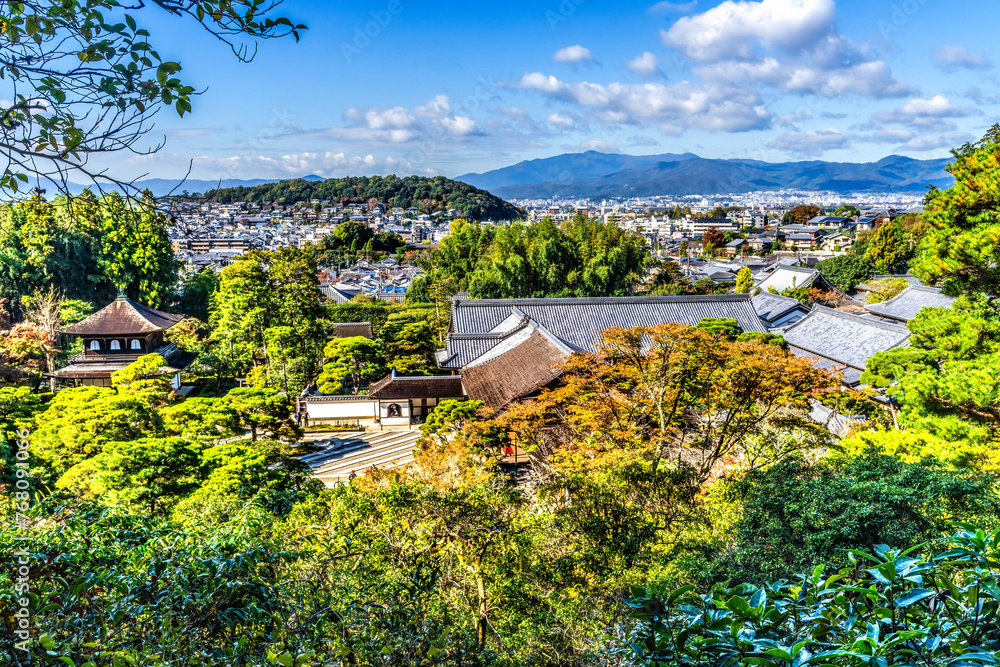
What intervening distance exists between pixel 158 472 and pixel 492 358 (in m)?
9.76

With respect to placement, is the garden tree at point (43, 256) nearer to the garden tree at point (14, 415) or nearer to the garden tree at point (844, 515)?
the garden tree at point (14, 415)

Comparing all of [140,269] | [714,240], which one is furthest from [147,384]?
[714,240]

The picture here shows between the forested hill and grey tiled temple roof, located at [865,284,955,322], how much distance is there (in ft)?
279

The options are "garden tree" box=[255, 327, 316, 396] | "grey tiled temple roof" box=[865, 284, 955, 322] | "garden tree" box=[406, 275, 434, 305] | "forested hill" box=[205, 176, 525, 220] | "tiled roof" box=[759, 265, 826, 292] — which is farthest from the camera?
"forested hill" box=[205, 176, 525, 220]

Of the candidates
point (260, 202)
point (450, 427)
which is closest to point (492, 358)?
point (450, 427)

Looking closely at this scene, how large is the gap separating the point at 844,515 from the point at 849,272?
35534 millimetres

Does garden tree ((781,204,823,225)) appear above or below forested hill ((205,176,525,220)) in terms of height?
below

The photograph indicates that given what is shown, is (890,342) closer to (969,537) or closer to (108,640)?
(969,537)

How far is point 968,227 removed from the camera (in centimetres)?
845

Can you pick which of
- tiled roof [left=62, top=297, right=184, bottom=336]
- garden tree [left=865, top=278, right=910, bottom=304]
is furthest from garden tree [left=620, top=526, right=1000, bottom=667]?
garden tree [left=865, top=278, right=910, bottom=304]

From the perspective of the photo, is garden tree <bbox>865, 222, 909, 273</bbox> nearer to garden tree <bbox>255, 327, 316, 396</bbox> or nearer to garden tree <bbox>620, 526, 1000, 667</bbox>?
garden tree <bbox>255, 327, 316, 396</bbox>

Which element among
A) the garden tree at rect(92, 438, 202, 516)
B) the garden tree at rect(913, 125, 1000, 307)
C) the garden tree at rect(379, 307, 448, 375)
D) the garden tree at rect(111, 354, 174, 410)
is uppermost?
the garden tree at rect(913, 125, 1000, 307)

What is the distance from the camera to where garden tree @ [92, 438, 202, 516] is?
677 centimetres

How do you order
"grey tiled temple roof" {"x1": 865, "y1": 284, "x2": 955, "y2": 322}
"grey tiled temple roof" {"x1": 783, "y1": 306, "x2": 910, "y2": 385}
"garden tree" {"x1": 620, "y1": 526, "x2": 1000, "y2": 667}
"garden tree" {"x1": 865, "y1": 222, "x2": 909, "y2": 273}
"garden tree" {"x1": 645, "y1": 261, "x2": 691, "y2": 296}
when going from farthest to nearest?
"garden tree" {"x1": 865, "y1": 222, "x2": 909, "y2": 273}, "garden tree" {"x1": 645, "y1": 261, "x2": 691, "y2": 296}, "grey tiled temple roof" {"x1": 865, "y1": 284, "x2": 955, "y2": 322}, "grey tiled temple roof" {"x1": 783, "y1": 306, "x2": 910, "y2": 385}, "garden tree" {"x1": 620, "y1": 526, "x2": 1000, "y2": 667}
